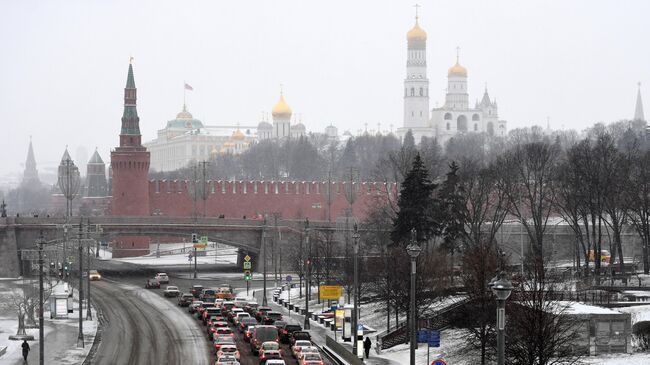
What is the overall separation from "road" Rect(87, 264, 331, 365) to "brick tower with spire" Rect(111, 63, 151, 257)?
94.7ft

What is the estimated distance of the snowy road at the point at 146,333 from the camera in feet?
159

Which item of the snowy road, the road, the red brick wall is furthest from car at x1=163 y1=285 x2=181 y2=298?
the red brick wall

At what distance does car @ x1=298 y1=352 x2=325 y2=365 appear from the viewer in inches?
1711

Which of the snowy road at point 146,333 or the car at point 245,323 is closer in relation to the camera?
the snowy road at point 146,333

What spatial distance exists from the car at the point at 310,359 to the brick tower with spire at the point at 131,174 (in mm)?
69995

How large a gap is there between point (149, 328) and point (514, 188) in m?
32.2

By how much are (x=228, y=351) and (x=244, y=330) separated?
31.2ft

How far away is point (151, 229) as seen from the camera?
95500 mm

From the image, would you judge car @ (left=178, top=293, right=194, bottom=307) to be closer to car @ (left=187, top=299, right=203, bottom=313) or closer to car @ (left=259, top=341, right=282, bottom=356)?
car @ (left=187, top=299, right=203, bottom=313)

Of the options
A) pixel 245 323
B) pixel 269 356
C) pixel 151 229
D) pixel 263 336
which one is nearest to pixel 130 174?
pixel 151 229

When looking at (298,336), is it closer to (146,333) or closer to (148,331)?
(146,333)

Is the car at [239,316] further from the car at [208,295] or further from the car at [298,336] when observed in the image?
the car at [208,295]

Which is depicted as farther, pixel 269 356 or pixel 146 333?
pixel 146 333

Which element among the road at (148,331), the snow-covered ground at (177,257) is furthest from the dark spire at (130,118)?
the road at (148,331)
